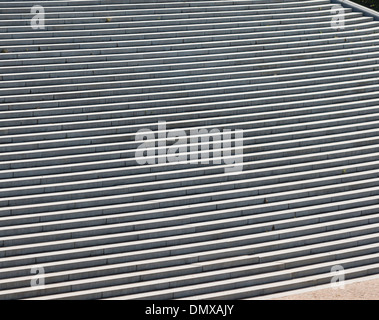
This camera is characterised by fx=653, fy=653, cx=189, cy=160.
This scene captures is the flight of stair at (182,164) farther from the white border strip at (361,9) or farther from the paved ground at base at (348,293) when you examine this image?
the white border strip at (361,9)

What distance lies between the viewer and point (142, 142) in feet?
44.8

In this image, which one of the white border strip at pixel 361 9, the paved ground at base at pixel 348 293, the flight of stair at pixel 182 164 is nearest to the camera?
the paved ground at base at pixel 348 293

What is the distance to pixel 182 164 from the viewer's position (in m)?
13.4

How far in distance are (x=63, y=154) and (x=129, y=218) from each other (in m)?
2.01

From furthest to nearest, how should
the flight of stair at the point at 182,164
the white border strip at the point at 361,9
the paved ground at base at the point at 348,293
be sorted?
the white border strip at the point at 361,9
the flight of stair at the point at 182,164
the paved ground at base at the point at 348,293

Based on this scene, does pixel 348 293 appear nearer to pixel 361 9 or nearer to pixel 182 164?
pixel 182 164

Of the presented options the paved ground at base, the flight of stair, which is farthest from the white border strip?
the paved ground at base

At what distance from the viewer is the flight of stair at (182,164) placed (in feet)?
38.3

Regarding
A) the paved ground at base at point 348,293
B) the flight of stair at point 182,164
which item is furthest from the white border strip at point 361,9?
the paved ground at base at point 348,293

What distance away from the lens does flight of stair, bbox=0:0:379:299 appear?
11.7 metres

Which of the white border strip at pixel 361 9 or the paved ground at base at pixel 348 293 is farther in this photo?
the white border strip at pixel 361 9

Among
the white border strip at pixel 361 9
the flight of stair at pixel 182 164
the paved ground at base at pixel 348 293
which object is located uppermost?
the white border strip at pixel 361 9

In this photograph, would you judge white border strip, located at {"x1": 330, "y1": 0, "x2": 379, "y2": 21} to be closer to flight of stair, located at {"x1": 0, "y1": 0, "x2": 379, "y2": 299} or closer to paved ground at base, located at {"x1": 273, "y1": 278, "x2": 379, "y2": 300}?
flight of stair, located at {"x1": 0, "y1": 0, "x2": 379, "y2": 299}

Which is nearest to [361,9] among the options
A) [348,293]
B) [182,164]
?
[182,164]
